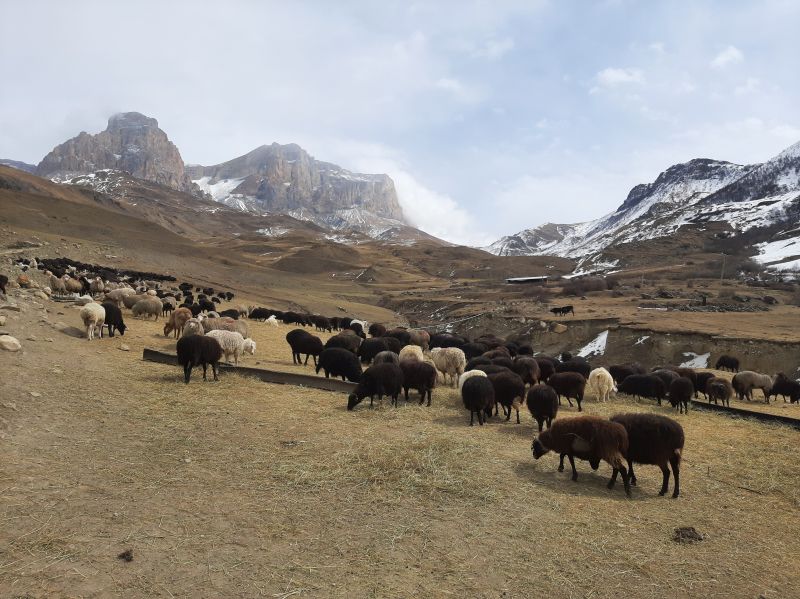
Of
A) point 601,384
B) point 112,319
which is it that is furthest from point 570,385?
point 112,319

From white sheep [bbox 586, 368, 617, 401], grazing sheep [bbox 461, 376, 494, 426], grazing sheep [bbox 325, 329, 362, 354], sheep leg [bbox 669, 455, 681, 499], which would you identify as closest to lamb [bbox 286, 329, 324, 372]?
grazing sheep [bbox 325, 329, 362, 354]

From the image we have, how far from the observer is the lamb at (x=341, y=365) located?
16.8 metres

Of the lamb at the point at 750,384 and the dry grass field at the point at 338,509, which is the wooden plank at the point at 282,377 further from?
the lamb at the point at 750,384

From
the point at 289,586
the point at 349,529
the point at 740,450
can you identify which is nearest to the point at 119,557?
the point at 289,586

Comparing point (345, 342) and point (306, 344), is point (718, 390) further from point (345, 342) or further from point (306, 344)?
point (306, 344)

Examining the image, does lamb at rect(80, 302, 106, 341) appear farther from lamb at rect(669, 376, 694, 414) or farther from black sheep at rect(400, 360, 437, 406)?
lamb at rect(669, 376, 694, 414)

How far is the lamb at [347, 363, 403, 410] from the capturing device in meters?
13.4

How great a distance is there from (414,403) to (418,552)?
8.19m

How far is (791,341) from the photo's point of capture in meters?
32.2

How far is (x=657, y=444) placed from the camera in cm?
855

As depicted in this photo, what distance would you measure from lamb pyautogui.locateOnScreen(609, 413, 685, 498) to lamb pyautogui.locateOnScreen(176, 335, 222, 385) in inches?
432

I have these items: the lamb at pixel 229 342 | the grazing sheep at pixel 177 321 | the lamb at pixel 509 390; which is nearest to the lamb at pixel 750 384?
the lamb at pixel 509 390

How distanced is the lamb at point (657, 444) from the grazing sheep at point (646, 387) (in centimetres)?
1017

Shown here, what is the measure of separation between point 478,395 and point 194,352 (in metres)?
7.99
